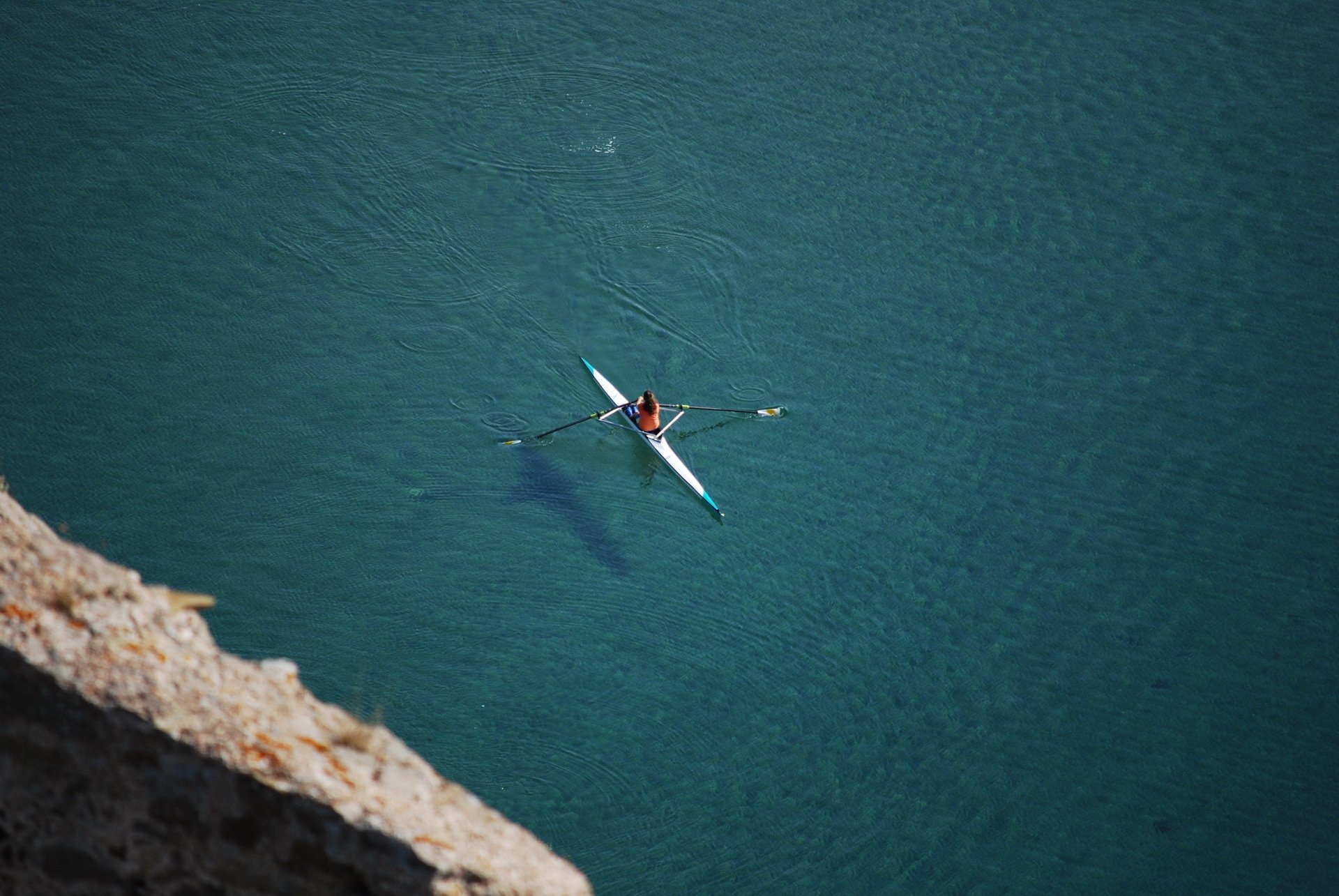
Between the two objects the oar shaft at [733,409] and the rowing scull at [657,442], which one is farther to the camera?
the oar shaft at [733,409]

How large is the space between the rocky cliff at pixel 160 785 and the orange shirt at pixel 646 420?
5.77 metres

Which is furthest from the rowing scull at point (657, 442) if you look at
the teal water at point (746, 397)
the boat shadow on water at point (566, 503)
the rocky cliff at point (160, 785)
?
the rocky cliff at point (160, 785)

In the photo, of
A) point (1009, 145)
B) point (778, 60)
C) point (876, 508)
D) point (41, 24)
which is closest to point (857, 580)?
point (876, 508)

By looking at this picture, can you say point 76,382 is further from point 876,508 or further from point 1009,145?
point 1009,145

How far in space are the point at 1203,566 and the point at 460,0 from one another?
975 cm

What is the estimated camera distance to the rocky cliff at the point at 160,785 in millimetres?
3736

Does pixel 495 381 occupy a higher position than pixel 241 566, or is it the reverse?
pixel 495 381

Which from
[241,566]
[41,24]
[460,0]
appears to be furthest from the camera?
[460,0]

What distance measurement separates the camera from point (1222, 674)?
8.72m

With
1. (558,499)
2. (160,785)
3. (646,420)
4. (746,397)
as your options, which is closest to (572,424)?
(646,420)

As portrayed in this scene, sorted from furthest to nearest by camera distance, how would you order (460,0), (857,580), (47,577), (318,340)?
1. (460,0)
2. (318,340)
3. (857,580)
4. (47,577)

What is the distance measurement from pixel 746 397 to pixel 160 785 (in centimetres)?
695

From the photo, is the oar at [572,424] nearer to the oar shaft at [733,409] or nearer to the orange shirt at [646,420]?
the orange shirt at [646,420]

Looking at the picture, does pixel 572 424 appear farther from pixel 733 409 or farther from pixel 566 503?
pixel 733 409
